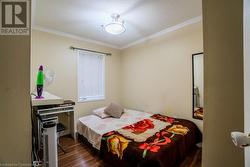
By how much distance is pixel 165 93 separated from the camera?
10.1 ft

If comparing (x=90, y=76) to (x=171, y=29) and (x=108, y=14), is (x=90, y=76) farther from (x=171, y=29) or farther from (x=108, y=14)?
(x=171, y=29)

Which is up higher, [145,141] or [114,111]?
[114,111]

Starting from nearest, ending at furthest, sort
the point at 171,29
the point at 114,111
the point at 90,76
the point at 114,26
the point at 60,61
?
the point at 114,26 → the point at 171,29 → the point at 60,61 → the point at 114,111 → the point at 90,76

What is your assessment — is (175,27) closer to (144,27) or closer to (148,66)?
(144,27)

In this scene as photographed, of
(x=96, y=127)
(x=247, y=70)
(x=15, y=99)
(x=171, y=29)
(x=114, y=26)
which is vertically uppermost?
(x=171, y=29)

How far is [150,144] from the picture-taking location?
1.72 m

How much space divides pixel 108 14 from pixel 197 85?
222cm

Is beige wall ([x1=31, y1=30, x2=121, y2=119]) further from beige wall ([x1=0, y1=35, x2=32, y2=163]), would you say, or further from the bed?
beige wall ([x1=0, y1=35, x2=32, y2=163])

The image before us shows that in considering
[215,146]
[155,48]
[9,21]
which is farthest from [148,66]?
[9,21]

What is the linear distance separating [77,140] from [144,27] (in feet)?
10.1

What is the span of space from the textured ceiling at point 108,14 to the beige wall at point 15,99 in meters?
1.63

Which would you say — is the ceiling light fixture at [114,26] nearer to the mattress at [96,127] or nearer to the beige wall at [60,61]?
the beige wall at [60,61]

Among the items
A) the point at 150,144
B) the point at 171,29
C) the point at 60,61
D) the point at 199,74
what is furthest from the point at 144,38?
the point at 150,144

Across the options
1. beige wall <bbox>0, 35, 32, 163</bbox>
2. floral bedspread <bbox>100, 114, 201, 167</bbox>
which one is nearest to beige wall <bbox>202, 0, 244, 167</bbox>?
floral bedspread <bbox>100, 114, 201, 167</bbox>
